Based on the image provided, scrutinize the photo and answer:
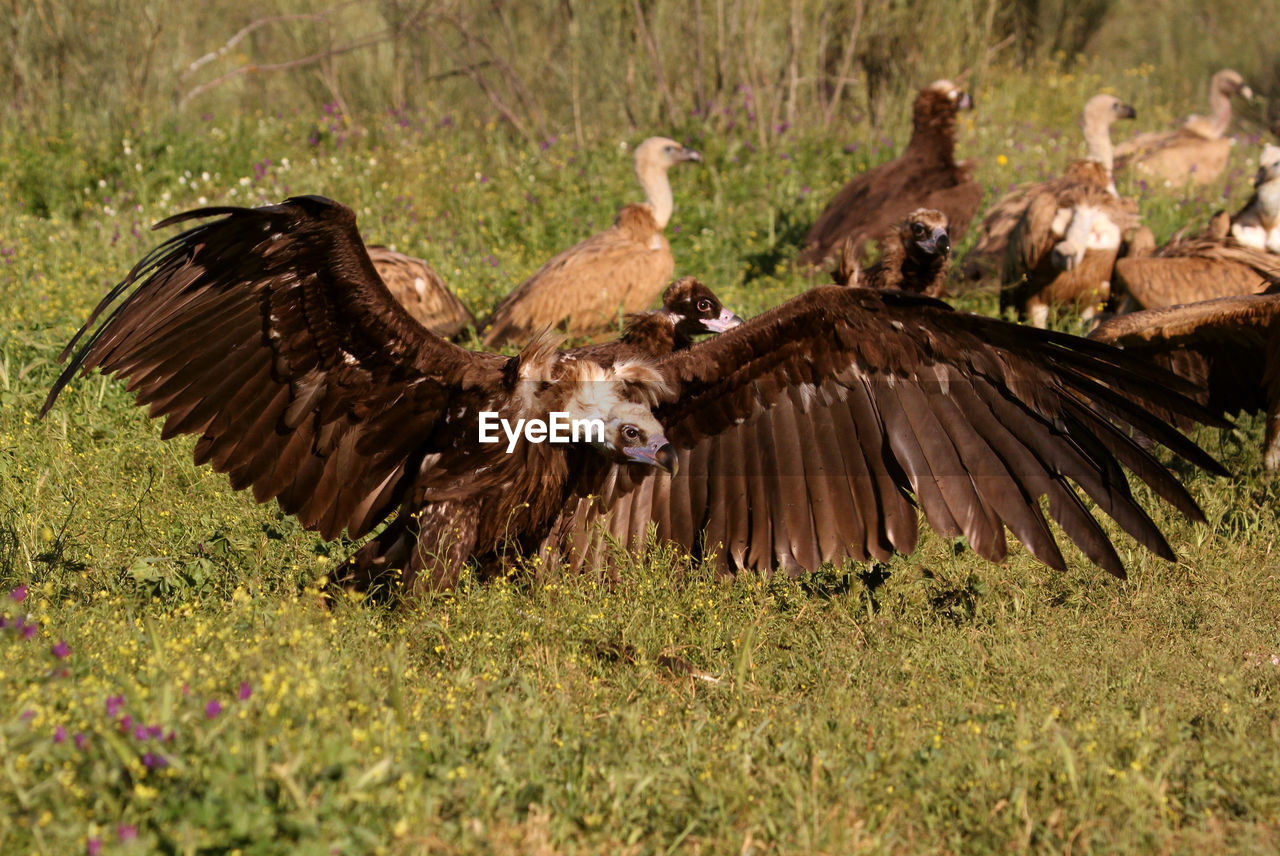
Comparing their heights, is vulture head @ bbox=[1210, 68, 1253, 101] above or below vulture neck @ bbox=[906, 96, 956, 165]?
below

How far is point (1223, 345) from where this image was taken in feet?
20.6

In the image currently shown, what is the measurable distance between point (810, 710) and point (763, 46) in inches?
390

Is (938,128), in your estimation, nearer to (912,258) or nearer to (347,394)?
(912,258)

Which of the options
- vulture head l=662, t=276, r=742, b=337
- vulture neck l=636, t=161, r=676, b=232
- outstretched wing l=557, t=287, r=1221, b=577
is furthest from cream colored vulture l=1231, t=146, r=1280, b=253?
outstretched wing l=557, t=287, r=1221, b=577

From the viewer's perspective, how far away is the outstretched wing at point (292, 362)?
13.4ft

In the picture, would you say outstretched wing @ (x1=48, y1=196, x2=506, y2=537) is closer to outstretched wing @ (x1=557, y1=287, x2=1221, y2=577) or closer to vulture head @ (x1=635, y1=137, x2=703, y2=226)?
outstretched wing @ (x1=557, y1=287, x2=1221, y2=577)

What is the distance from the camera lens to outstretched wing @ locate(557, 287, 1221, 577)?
4.17m

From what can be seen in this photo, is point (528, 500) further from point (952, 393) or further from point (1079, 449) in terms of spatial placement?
Result: point (1079, 449)

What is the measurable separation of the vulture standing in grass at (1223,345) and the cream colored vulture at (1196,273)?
1034 mm

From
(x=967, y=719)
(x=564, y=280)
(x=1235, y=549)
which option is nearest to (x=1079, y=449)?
(x=967, y=719)

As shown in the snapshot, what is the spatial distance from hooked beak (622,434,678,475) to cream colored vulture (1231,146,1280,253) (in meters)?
5.27

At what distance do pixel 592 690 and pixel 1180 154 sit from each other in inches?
466

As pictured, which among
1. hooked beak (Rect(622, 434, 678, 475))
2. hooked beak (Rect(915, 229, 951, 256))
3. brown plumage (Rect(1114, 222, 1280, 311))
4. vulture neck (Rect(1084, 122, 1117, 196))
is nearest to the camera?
hooked beak (Rect(622, 434, 678, 475))

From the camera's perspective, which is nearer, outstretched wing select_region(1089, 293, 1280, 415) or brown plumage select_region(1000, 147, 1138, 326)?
outstretched wing select_region(1089, 293, 1280, 415)
